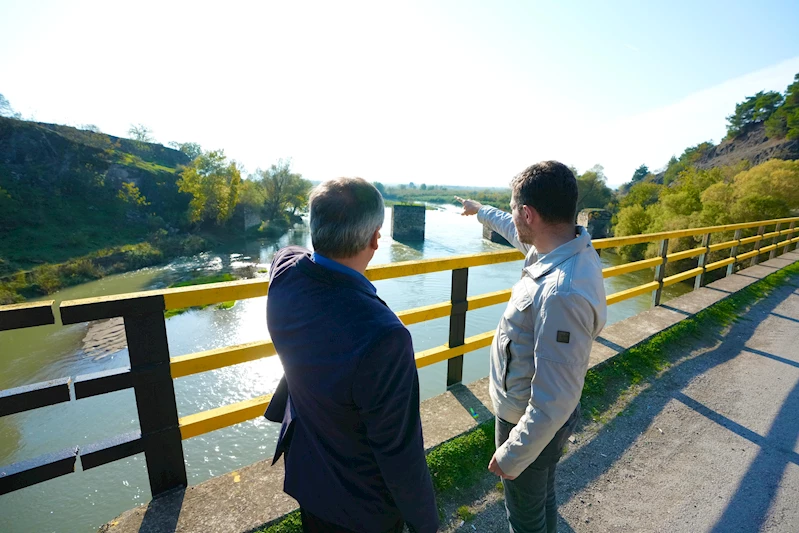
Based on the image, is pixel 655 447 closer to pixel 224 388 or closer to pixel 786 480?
pixel 786 480

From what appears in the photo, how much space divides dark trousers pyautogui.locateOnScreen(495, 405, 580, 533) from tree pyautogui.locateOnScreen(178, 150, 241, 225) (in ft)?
143

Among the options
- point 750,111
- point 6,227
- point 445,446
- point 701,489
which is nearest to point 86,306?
point 445,446

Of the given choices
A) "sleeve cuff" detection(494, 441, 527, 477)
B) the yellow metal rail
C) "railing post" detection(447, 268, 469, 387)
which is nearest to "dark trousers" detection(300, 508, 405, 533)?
"sleeve cuff" detection(494, 441, 527, 477)

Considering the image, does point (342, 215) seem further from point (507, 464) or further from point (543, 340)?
point (507, 464)

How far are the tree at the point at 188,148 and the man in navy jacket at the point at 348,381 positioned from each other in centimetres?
7557

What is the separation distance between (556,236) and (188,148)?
258ft

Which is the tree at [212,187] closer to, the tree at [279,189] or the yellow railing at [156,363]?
the tree at [279,189]

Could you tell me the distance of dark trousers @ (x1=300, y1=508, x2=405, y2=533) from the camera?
1.08 metres

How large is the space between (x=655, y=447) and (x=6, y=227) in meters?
39.3

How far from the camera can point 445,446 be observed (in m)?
2.26

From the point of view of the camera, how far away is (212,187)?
40.1 metres

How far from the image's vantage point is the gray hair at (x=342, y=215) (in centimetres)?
97

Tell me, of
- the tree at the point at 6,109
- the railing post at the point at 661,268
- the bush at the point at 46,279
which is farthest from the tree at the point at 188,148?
the railing post at the point at 661,268

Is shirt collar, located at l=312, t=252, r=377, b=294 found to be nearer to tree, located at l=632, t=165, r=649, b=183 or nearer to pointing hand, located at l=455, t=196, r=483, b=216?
pointing hand, located at l=455, t=196, r=483, b=216
